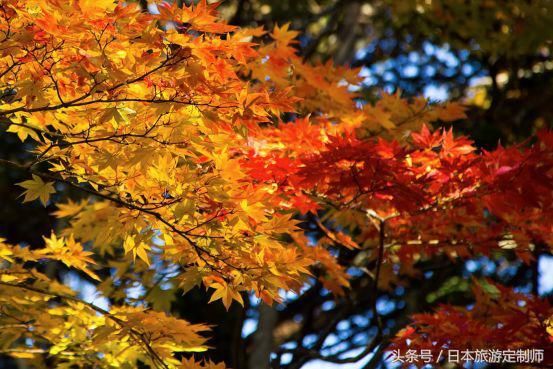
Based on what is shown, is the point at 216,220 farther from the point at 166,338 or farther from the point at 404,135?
the point at 404,135

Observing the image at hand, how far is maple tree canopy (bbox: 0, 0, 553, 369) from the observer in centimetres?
305

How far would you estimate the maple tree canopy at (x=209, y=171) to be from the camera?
3.05 meters

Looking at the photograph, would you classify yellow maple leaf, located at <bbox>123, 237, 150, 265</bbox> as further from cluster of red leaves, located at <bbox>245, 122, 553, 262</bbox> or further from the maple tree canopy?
cluster of red leaves, located at <bbox>245, 122, 553, 262</bbox>

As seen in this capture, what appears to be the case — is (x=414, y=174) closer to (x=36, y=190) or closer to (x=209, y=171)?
(x=209, y=171)

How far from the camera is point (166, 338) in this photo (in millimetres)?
3771

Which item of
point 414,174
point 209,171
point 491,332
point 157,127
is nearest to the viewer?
point 157,127

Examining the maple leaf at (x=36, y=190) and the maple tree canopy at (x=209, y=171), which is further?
the maple leaf at (x=36, y=190)

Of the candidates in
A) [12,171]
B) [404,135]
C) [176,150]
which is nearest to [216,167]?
[176,150]

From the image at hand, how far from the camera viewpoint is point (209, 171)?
10.7 feet

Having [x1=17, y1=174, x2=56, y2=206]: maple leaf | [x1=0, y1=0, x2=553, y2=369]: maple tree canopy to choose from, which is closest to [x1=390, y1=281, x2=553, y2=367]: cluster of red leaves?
[x1=0, y1=0, x2=553, y2=369]: maple tree canopy

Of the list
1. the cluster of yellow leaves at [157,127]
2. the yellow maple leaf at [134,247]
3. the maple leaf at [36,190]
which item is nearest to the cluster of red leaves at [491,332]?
the cluster of yellow leaves at [157,127]

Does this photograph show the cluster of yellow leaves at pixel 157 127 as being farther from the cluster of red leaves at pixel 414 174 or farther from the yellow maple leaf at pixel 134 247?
the cluster of red leaves at pixel 414 174

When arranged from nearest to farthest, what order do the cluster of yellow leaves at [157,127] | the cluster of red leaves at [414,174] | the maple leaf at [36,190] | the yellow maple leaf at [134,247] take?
1. the cluster of yellow leaves at [157,127]
2. the maple leaf at [36,190]
3. the yellow maple leaf at [134,247]
4. the cluster of red leaves at [414,174]

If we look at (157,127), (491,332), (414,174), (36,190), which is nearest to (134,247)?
(36,190)
